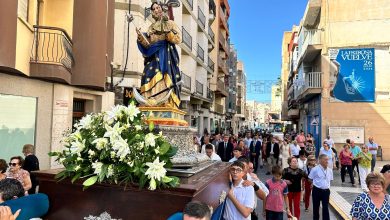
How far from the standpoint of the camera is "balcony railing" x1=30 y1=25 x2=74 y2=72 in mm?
9883

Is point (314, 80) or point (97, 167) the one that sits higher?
point (314, 80)

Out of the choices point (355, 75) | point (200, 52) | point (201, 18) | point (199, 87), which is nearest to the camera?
point (355, 75)

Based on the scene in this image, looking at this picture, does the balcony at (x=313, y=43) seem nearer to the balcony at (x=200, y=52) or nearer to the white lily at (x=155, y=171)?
the balcony at (x=200, y=52)

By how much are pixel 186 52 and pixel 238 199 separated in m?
20.0

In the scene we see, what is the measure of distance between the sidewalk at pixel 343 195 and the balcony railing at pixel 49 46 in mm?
8445

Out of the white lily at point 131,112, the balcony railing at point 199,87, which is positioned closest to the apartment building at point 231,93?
the balcony railing at point 199,87

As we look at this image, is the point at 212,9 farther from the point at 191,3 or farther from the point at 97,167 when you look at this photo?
the point at 97,167

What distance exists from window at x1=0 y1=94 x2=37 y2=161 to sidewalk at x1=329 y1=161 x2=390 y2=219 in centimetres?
854

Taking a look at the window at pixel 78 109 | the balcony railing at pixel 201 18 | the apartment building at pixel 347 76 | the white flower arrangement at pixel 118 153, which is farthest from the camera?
the balcony railing at pixel 201 18

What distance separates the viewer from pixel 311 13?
25.2 m

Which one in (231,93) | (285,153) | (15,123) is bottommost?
(285,153)

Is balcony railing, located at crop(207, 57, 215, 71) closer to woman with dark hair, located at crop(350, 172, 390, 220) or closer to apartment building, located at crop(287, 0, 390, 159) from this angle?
apartment building, located at crop(287, 0, 390, 159)

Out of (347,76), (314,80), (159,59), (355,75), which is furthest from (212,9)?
(159,59)

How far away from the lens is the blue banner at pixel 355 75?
19766 mm
